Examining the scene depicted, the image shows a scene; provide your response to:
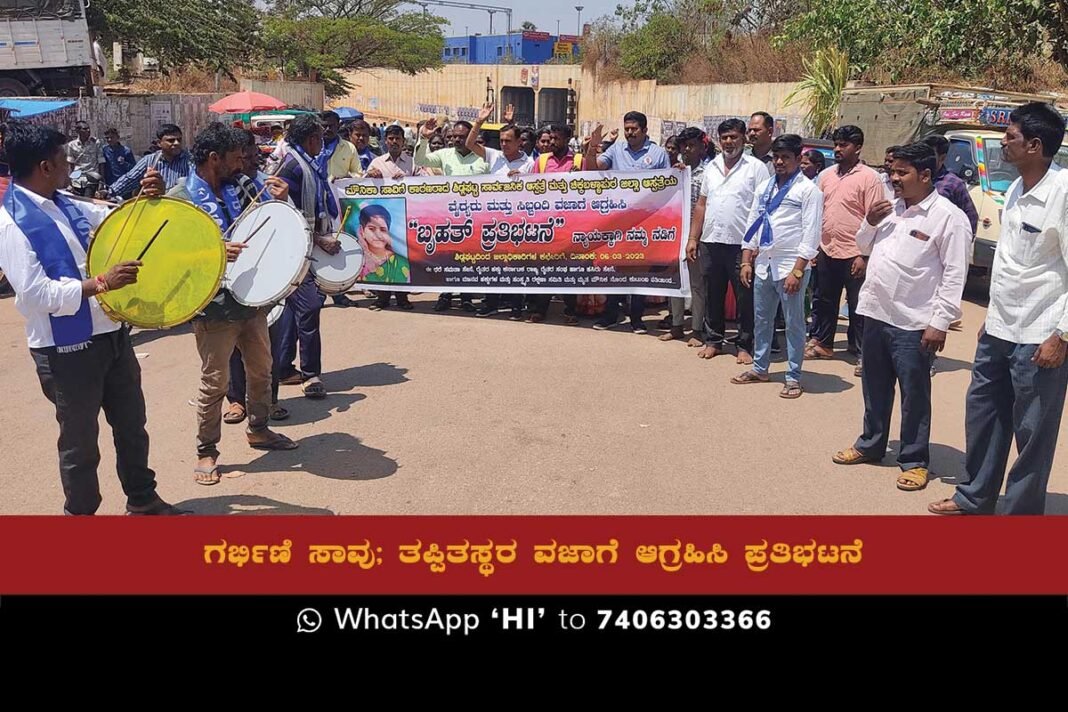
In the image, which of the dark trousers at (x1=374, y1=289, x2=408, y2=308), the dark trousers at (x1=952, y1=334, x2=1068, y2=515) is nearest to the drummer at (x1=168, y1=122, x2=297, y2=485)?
the dark trousers at (x1=952, y1=334, x2=1068, y2=515)

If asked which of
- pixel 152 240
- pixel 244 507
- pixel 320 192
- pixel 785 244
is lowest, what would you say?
pixel 244 507

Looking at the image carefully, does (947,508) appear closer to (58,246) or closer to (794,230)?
(794,230)

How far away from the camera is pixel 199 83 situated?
34156 mm

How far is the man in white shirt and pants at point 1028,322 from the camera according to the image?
3.92 m

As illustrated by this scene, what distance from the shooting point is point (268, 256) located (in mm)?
4812

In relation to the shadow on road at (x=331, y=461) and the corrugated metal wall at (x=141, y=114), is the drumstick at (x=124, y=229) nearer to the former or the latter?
the shadow on road at (x=331, y=461)

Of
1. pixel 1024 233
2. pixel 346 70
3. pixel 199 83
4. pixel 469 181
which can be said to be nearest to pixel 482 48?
pixel 346 70

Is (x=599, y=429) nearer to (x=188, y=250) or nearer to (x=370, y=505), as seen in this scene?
(x=370, y=505)

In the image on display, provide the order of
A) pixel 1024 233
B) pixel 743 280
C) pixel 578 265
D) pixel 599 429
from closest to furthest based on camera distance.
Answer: pixel 1024 233
pixel 599 429
pixel 743 280
pixel 578 265

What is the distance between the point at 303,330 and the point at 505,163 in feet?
11.5

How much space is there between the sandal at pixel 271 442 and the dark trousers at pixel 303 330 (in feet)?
3.11

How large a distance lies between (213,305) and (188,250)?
0.71 meters

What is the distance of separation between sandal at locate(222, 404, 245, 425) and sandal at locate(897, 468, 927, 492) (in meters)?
4.14

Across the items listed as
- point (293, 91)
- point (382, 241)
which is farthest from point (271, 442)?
point (293, 91)
